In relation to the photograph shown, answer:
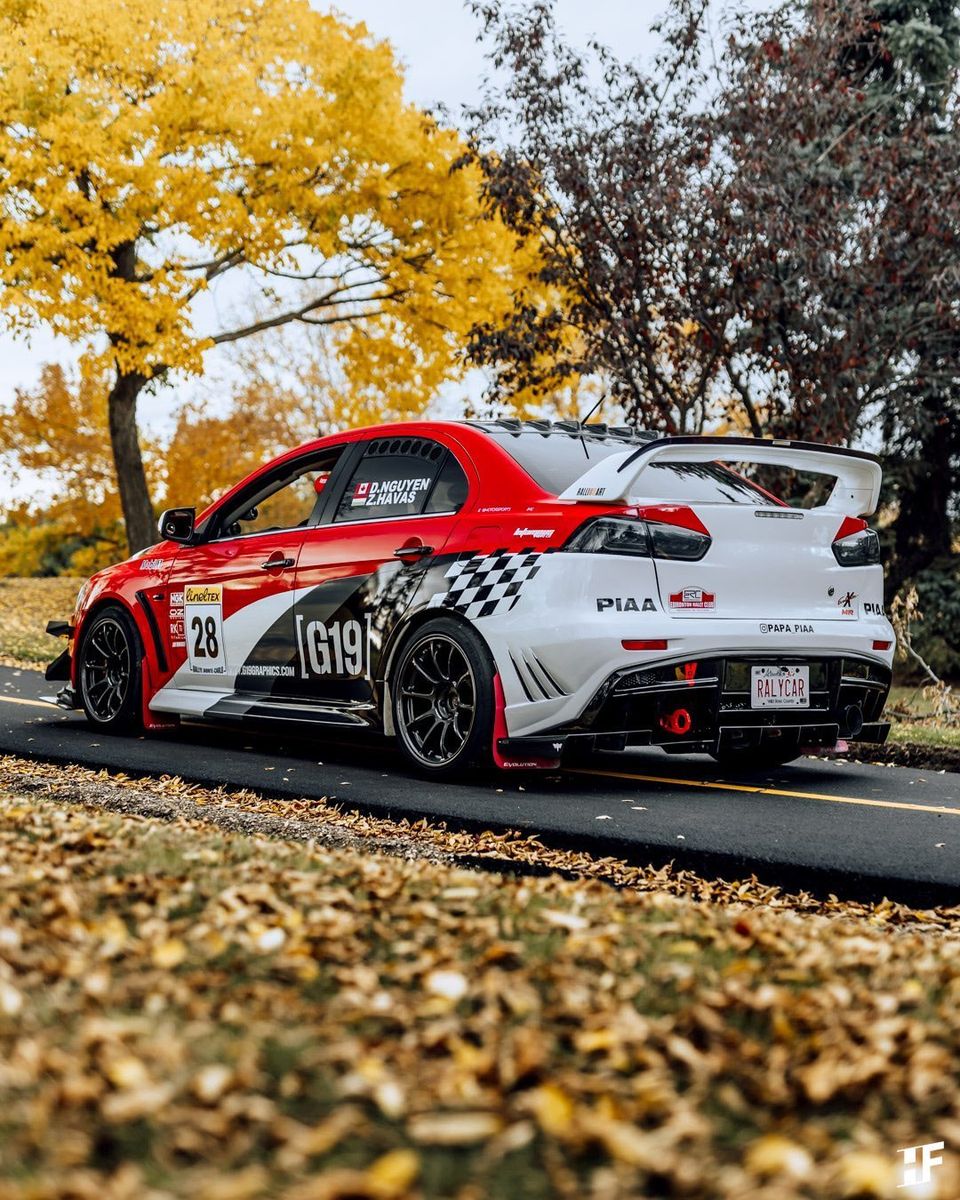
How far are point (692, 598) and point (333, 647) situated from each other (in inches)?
79.5

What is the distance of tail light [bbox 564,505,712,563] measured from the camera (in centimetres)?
650

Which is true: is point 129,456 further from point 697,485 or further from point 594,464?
point 697,485

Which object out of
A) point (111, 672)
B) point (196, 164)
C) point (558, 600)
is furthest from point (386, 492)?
point (196, 164)

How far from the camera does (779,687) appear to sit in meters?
6.79

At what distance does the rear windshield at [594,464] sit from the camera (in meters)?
6.90

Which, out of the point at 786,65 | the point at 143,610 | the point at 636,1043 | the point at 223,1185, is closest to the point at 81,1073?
the point at 223,1185

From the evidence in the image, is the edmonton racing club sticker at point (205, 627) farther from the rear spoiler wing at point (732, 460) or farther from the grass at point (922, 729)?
the grass at point (922, 729)

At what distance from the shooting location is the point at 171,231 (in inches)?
747

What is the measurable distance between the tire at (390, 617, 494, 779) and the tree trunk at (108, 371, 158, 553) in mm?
15582

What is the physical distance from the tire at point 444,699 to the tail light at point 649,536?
722mm

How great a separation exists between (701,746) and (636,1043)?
156 inches

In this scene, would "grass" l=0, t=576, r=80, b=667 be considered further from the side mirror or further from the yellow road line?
the yellow road line

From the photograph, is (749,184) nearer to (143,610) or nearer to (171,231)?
(143,610)

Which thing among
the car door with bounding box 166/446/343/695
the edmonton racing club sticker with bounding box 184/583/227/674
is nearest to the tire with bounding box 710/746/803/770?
the car door with bounding box 166/446/343/695
